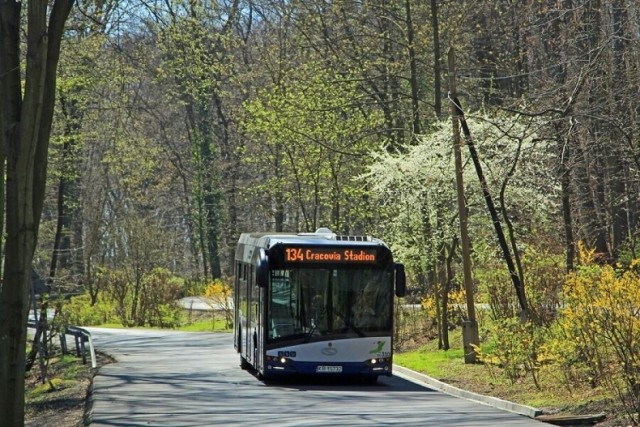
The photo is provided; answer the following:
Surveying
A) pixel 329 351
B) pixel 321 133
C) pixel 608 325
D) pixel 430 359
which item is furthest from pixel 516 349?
pixel 321 133

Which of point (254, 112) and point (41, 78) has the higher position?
point (254, 112)

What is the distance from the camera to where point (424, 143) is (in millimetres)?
33375

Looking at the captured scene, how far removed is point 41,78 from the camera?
15562 mm

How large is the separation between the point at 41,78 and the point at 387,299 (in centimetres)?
1041

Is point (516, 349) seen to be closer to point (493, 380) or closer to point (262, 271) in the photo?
point (493, 380)

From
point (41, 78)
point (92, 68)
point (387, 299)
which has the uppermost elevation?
point (92, 68)

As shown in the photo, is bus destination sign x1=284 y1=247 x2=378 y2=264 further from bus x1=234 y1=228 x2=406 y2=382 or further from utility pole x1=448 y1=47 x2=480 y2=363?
utility pole x1=448 y1=47 x2=480 y2=363

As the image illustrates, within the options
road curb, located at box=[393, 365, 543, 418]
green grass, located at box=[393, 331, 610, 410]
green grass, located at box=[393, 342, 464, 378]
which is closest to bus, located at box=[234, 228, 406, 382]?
road curb, located at box=[393, 365, 543, 418]

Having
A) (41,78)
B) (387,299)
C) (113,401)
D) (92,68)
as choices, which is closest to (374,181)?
(92,68)

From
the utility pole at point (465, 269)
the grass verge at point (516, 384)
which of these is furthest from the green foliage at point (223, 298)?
the utility pole at point (465, 269)

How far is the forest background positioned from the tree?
3.19 meters

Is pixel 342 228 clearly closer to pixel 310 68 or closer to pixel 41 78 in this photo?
pixel 310 68

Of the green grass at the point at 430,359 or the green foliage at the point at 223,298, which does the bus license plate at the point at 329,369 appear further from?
the green foliage at the point at 223,298

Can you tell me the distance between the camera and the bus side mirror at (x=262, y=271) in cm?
2311
